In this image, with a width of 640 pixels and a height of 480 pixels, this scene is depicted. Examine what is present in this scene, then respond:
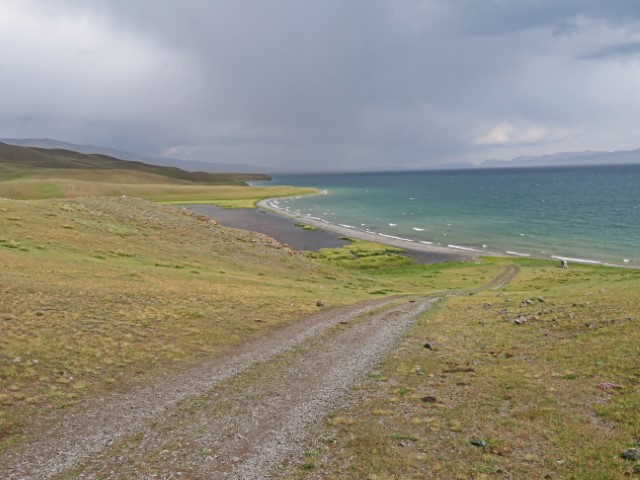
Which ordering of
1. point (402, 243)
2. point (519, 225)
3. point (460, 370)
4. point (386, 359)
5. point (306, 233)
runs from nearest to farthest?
point (460, 370), point (386, 359), point (402, 243), point (306, 233), point (519, 225)

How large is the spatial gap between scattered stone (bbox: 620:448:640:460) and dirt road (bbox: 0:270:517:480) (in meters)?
8.68

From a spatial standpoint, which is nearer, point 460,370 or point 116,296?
point 460,370

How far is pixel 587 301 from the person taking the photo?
29062mm

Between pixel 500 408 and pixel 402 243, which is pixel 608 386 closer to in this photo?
pixel 500 408

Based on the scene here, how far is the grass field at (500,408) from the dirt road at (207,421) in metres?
1.30

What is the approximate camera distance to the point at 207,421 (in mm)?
14477

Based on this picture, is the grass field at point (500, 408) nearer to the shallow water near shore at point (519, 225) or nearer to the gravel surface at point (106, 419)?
the gravel surface at point (106, 419)

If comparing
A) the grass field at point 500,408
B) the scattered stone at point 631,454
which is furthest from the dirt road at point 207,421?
the scattered stone at point 631,454

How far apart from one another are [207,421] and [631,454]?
12.0 m

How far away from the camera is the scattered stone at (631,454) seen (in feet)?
36.2

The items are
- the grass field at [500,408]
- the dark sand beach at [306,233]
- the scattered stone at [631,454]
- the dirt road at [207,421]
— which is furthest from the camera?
the dark sand beach at [306,233]

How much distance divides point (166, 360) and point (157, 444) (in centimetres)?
772

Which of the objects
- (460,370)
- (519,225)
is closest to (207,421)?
(460,370)

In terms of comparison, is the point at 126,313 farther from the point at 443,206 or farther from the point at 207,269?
the point at 443,206
